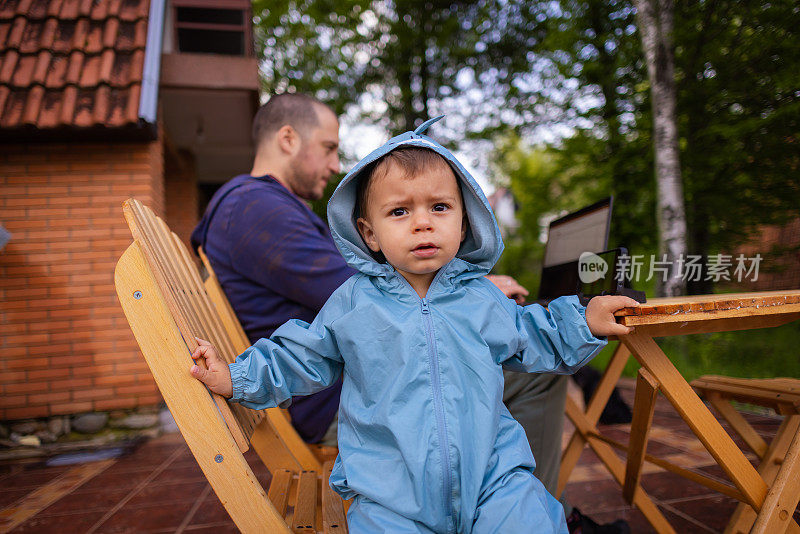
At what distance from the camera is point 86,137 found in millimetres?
4605

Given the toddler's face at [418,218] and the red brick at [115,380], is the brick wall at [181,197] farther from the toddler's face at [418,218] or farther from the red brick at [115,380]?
the toddler's face at [418,218]

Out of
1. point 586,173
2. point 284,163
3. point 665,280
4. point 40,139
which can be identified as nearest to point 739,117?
point 665,280

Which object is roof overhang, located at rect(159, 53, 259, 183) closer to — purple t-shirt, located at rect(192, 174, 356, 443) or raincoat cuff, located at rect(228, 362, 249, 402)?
purple t-shirt, located at rect(192, 174, 356, 443)

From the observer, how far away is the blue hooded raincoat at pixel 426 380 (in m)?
1.26

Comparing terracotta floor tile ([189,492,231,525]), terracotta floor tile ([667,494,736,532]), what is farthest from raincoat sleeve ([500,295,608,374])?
terracotta floor tile ([189,492,231,525])

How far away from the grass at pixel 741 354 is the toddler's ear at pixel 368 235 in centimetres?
466

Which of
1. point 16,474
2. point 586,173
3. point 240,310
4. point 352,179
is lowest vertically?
point 16,474

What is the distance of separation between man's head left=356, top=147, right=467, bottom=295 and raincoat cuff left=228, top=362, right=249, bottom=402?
0.50 metres

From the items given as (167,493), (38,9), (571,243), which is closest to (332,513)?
(571,243)

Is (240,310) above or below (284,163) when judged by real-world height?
below

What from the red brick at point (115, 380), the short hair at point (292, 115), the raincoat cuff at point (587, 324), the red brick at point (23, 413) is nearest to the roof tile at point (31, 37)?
the red brick at point (115, 380)

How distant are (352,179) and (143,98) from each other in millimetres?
3685

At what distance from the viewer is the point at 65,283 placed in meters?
4.58

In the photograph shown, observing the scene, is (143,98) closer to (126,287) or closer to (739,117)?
(126,287)
